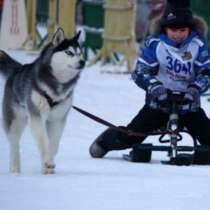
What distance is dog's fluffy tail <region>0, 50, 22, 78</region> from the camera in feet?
27.4

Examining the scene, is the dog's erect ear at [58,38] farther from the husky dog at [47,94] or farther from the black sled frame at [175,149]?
the black sled frame at [175,149]

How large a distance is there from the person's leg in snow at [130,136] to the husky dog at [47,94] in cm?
97

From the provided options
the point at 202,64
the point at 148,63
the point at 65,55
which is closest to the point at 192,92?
the point at 202,64

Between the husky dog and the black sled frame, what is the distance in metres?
0.85

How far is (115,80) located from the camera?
648 inches

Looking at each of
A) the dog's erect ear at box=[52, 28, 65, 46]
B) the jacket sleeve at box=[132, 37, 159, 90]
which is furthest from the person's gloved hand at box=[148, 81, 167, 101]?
the dog's erect ear at box=[52, 28, 65, 46]

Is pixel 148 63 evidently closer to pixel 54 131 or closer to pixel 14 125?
pixel 54 131

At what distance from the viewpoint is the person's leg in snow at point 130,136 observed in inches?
348

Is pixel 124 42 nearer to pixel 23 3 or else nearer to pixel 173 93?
pixel 23 3

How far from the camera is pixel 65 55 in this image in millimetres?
7898

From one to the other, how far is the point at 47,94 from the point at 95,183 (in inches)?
43.9

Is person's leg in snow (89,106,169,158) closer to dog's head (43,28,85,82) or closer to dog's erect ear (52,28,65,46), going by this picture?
dog's head (43,28,85,82)

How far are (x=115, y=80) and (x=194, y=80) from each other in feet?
26.2

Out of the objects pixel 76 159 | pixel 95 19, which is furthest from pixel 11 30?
pixel 76 159
